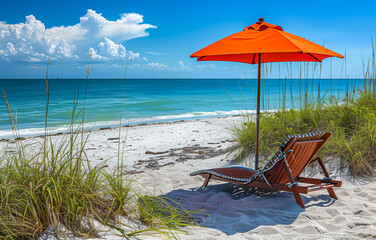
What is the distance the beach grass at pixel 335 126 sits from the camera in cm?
477

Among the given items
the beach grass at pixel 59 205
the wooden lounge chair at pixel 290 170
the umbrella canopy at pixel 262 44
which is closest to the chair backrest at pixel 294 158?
the wooden lounge chair at pixel 290 170

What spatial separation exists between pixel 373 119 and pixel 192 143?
13.7 ft

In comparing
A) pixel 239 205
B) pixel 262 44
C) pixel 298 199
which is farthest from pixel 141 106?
pixel 298 199

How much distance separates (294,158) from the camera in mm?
3578

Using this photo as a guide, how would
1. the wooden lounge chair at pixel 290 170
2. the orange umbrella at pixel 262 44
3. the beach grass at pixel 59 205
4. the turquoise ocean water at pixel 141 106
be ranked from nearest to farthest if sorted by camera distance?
the beach grass at pixel 59 205 < the orange umbrella at pixel 262 44 < the wooden lounge chair at pixel 290 170 < the turquoise ocean water at pixel 141 106

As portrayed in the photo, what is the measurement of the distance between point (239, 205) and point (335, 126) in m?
2.65

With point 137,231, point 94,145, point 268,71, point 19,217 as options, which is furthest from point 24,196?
point 94,145

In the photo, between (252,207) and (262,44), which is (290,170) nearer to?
(252,207)

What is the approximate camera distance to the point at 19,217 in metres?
2.33

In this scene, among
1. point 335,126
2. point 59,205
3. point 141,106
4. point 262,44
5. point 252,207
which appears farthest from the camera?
point 141,106

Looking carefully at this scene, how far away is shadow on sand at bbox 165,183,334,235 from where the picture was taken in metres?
3.15

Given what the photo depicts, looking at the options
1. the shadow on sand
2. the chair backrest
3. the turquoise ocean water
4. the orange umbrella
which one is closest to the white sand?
the shadow on sand

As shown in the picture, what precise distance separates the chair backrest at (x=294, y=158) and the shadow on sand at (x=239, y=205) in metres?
0.30

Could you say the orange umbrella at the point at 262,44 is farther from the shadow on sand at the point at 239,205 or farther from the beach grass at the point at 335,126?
the shadow on sand at the point at 239,205
